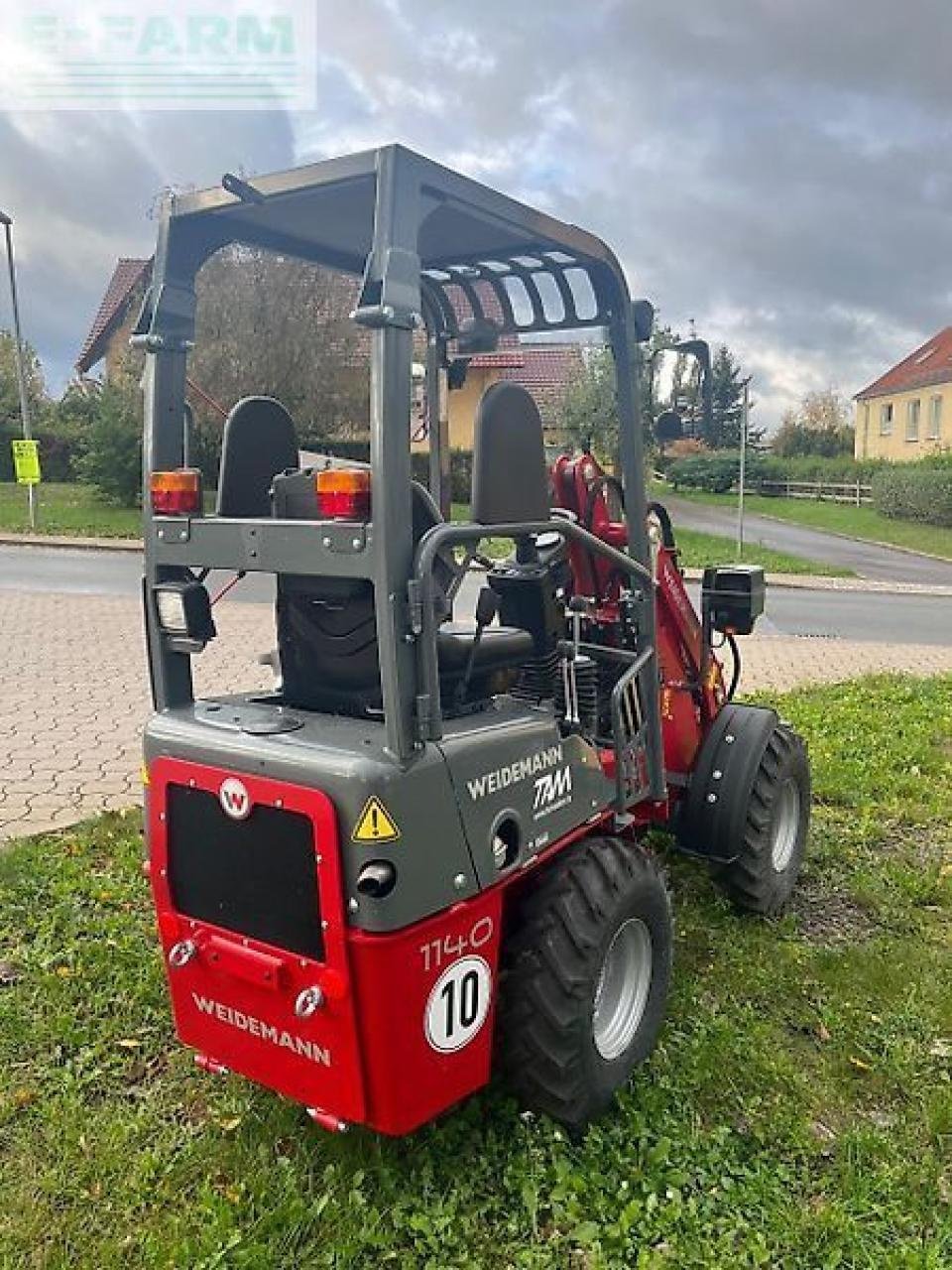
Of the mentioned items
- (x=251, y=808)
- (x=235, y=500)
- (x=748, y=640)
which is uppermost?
(x=235, y=500)

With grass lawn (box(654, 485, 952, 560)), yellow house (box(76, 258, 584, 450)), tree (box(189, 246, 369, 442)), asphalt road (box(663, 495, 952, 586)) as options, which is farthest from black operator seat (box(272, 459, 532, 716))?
grass lawn (box(654, 485, 952, 560))

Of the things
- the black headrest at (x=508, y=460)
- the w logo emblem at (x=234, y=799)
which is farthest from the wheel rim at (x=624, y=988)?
the black headrest at (x=508, y=460)

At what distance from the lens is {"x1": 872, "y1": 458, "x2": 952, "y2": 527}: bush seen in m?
29.3

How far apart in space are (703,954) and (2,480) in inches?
1300

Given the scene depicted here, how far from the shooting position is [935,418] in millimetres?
41438

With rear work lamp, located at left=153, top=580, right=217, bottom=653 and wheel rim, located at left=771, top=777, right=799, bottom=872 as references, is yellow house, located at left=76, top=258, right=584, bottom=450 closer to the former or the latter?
rear work lamp, located at left=153, top=580, right=217, bottom=653

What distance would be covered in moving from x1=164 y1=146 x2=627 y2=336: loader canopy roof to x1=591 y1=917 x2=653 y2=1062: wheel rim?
1.94 m

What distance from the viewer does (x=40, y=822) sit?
17.6 feet

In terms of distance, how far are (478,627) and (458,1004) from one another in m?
0.97

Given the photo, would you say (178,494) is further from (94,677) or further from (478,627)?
(94,677)

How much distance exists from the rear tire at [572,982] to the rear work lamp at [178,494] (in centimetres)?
140

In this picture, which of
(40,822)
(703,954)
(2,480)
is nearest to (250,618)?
(40,822)

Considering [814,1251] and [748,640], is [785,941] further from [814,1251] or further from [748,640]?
[748,640]

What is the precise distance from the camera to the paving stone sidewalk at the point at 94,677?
5.89 meters
